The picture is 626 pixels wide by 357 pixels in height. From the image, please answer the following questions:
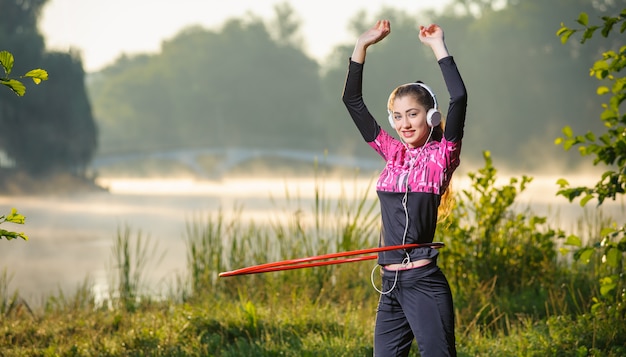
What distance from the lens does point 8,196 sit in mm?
37250

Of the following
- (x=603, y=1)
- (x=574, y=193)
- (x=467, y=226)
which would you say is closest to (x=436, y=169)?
(x=574, y=193)

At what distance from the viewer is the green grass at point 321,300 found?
5027mm

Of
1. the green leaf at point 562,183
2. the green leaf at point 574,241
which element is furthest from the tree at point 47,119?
the green leaf at point 574,241

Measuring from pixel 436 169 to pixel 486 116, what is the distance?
52519 mm

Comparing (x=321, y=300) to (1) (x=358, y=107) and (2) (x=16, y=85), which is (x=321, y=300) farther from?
(2) (x=16, y=85)

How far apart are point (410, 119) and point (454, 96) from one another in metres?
0.21

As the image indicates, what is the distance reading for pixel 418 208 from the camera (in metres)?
3.28

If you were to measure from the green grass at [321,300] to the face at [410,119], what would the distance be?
69.4 inches

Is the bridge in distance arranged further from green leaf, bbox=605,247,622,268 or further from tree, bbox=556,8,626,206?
green leaf, bbox=605,247,622,268

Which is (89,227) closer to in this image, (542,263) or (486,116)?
(542,263)

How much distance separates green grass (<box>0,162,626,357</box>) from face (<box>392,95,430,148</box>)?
176cm

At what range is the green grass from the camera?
503cm

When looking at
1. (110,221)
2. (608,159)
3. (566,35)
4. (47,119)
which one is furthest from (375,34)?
(47,119)

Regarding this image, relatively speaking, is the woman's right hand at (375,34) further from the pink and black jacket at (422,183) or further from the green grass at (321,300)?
the green grass at (321,300)
